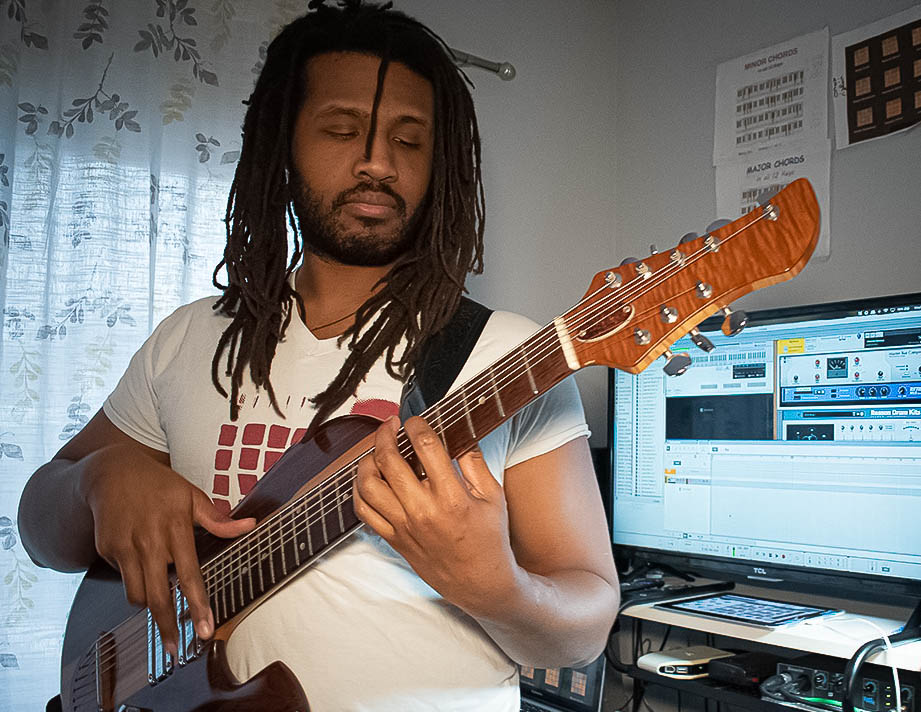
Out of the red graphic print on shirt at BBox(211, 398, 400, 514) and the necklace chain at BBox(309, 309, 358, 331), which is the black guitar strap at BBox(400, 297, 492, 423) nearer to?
the red graphic print on shirt at BBox(211, 398, 400, 514)

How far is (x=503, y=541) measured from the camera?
658 millimetres

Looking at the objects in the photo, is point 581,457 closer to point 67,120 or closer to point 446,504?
point 446,504

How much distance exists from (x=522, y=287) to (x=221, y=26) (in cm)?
90

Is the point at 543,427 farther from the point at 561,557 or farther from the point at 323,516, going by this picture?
the point at 323,516

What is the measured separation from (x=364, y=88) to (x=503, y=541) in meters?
0.61

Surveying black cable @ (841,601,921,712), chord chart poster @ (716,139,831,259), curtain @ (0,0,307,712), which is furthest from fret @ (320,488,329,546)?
chord chart poster @ (716,139,831,259)

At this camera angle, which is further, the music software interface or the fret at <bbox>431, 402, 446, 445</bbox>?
the music software interface

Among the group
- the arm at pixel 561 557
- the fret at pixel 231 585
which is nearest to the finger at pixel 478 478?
the arm at pixel 561 557

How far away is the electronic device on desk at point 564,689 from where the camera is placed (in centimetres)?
155

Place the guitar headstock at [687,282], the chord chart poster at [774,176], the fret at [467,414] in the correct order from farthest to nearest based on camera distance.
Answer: the chord chart poster at [774,176], the fret at [467,414], the guitar headstock at [687,282]

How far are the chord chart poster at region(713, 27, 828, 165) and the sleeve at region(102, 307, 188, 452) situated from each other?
131cm

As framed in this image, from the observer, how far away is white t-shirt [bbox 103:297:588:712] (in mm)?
→ 806

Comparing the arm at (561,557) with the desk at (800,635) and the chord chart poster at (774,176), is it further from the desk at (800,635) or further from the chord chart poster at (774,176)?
the chord chart poster at (774,176)

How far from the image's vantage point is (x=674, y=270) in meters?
0.68
